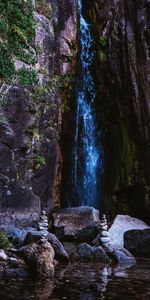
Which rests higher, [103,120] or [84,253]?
[103,120]

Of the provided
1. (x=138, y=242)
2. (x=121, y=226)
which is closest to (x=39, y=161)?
(x=121, y=226)

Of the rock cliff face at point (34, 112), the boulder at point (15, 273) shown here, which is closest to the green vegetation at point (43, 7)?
the rock cliff face at point (34, 112)

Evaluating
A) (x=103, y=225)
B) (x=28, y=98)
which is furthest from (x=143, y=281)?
(x=28, y=98)

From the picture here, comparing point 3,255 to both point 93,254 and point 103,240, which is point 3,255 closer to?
point 93,254

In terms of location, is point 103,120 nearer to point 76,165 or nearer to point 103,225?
point 76,165

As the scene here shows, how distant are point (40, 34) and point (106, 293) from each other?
11.9 m

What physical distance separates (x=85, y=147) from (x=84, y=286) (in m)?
10.9

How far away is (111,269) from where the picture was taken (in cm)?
873

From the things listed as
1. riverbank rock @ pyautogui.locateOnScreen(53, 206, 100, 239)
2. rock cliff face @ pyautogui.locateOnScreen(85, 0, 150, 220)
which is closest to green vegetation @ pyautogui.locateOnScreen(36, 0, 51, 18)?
rock cliff face @ pyautogui.locateOnScreen(85, 0, 150, 220)


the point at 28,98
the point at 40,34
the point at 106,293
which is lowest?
the point at 106,293

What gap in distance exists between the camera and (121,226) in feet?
51.6

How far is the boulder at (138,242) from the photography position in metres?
11.8

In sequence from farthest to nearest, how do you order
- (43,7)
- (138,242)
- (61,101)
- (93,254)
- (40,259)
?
(61,101)
(43,7)
(138,242)
(93,254)
(40,259)

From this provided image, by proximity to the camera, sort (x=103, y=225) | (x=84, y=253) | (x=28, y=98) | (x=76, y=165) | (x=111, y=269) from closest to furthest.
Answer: (x=111, y=269)
(x=84, y=253)
(x=103, y=225)
(x=28, y=98)
(x=76, y=165)
